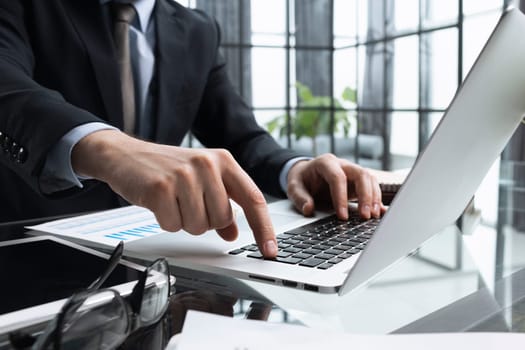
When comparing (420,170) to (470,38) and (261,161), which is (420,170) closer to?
(261,161)

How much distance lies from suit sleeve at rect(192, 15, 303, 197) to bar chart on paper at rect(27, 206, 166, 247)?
0.39m

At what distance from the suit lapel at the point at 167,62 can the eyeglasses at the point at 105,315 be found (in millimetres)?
788

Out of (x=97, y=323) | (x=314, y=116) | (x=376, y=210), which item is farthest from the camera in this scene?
(x=314, y=116)

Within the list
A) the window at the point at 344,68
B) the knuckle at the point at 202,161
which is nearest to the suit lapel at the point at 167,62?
the knuckle at the point at 202,161

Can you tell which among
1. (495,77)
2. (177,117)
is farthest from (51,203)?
(495,77)

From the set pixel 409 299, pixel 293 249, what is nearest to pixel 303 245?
pixel 293 249

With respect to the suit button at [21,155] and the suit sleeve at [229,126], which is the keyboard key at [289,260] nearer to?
the suit button at [21,155]

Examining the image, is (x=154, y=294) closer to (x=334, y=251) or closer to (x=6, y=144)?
(x=334, y=251)

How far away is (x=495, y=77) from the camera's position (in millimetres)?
422

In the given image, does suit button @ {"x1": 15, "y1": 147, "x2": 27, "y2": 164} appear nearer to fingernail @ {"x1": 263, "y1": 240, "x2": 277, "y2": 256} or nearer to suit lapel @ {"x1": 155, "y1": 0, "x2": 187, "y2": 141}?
fingernail @ {"x1": 263, "y1": 240, "x2": 277, "y2": 256}

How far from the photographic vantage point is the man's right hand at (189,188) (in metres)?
0.45

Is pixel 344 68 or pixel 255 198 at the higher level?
pixel 344 68

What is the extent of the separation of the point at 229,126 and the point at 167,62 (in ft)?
0.69

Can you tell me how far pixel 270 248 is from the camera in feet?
1.53
